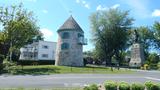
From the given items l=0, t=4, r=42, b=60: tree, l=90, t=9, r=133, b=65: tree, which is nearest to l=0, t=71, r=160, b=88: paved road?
l=0, t=4, r=42, b=60: tree

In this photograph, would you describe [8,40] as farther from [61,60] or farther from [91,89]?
[91,89]

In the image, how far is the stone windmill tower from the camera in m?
63.7

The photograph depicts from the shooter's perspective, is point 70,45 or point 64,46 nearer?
point 70,45

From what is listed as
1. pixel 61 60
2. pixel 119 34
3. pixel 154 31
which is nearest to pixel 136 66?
pixel 119 34

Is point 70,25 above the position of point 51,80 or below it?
above

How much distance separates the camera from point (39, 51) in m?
88.8

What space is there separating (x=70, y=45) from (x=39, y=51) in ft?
87.7

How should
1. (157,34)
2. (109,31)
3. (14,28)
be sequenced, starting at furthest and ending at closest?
(157,34)
(109,31)
(14,28)

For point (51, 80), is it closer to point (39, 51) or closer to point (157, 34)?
point (39, 51)

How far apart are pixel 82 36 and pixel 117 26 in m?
16.4

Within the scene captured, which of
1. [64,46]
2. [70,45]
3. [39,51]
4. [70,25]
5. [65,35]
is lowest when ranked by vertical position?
[64,46]

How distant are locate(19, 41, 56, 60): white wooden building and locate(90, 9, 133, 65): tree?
1599cm

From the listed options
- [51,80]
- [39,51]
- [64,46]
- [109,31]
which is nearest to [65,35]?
[64,46]

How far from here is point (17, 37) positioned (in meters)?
53.6
